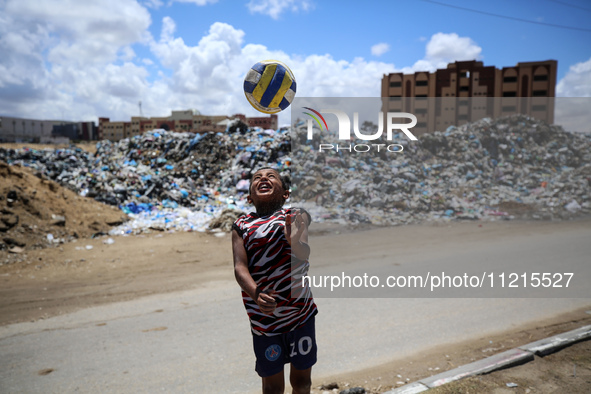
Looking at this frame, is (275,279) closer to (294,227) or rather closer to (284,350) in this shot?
(294,227)

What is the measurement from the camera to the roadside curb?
294 cm

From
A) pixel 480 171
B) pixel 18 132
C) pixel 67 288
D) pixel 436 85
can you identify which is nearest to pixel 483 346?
pixel 67 288

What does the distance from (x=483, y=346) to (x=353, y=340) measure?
50.2 inches

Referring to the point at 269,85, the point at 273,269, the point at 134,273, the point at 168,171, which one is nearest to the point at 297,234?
the point at 273,269

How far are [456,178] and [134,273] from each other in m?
11.0

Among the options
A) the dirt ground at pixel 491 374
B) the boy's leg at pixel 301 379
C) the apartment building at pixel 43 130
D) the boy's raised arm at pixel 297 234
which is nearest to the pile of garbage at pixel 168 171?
the dirt ground at pixel 491 374

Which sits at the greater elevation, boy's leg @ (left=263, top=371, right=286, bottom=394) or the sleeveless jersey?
the sleeveless jersey

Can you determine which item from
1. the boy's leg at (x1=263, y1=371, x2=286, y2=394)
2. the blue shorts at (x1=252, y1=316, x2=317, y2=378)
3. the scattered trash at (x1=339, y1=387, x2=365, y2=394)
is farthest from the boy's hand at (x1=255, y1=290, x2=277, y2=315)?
the scattered trash at (x1=339, y1=387, x2=365, y2=394)

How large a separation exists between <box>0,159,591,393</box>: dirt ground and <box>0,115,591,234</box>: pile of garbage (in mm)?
1106

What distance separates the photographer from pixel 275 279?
1979mm

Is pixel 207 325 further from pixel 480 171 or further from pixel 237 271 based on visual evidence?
pixel 480 171

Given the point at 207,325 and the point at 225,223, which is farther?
the point at 225,223

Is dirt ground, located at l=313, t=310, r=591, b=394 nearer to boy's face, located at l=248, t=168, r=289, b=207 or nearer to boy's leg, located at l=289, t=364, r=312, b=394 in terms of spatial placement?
boy's leg, located at l=289, t=364, r=312, b=394

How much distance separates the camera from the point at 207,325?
455cm
